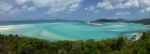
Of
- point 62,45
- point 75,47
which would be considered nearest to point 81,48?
point 75,47

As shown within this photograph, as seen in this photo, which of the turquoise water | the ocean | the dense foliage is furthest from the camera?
the turquoise water

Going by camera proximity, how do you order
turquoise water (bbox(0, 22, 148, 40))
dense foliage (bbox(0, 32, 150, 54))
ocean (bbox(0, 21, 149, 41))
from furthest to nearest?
turquoise water (bbox(0, 22, 148, 40)), ocean (bbox(0, 21, 149, 41)), dense foliage (bbox(0, 32, 150, 54))

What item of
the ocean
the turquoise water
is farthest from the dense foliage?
the turquoise water

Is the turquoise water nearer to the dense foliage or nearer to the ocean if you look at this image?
the ocean

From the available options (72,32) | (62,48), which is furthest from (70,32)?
(62,48)

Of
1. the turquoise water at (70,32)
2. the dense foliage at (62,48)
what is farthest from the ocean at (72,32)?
the dense foliage at (62,48)

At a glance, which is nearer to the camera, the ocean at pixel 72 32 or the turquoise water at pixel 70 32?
the ocean at pixel 72 32

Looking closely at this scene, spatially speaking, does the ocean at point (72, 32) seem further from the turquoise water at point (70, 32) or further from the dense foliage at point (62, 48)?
the dense foliage at point (62, 48)

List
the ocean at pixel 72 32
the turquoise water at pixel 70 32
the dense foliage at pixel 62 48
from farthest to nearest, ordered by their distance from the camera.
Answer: the turquoise water at pixel 70 32 → the ocean at pixel 72 32 → the dense foliage at pixel 62 48

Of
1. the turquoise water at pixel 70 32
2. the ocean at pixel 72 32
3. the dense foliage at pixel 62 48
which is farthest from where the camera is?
the turquoise water at pixel 70 32

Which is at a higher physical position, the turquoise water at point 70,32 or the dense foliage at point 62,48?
the dense foliage at point 62,48

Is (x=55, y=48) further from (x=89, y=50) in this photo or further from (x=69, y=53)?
(x=89, y=50)
